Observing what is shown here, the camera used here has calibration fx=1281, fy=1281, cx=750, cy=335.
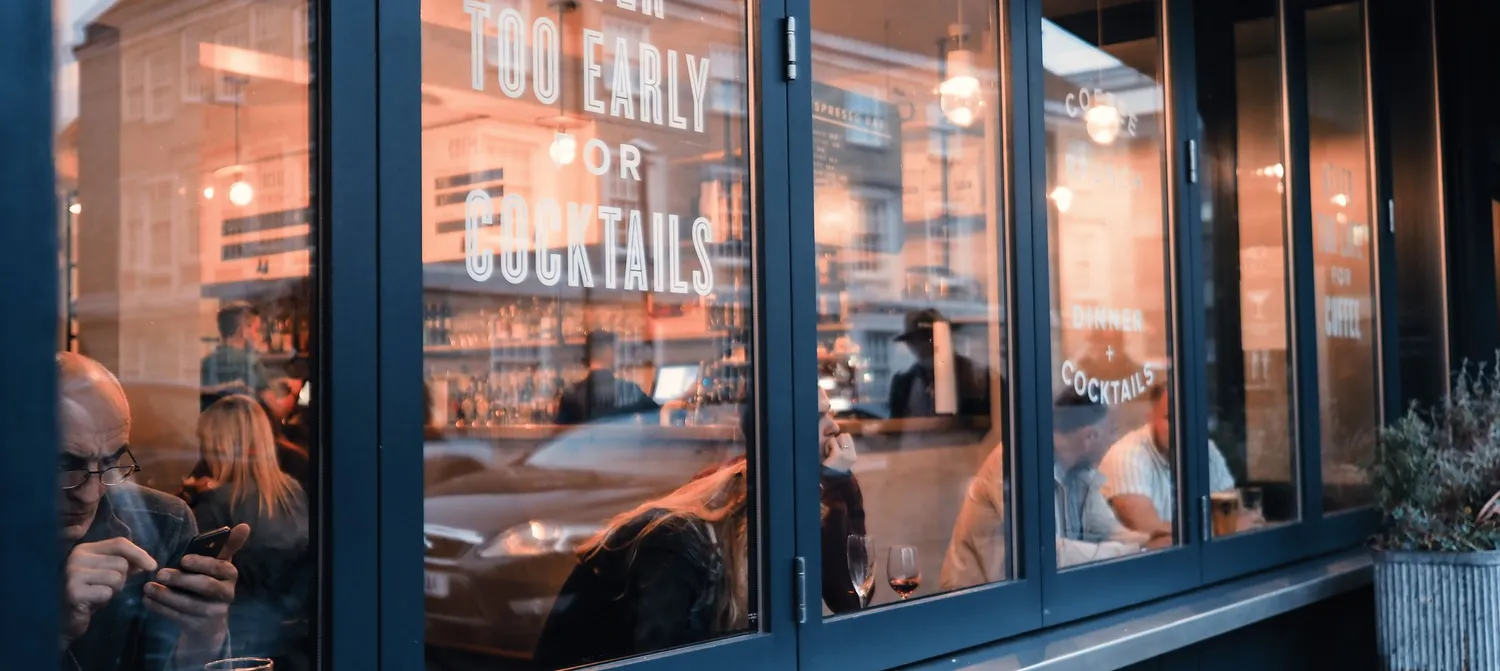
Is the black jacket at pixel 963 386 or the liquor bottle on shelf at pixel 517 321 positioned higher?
the liquor bottle on shelf at pixel 517 321

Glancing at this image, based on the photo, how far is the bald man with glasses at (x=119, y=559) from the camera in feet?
4.89

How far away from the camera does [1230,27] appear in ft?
12.8

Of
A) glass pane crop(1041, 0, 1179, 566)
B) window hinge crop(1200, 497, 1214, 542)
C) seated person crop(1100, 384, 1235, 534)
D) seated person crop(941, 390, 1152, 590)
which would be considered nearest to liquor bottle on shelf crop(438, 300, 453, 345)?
seated person crop(941, 390, 1152, 590)

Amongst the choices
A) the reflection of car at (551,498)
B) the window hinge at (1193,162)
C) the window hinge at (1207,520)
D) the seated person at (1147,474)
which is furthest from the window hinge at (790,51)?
the window hinge at (1207,520)

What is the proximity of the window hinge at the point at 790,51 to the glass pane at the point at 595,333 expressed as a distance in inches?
3.6

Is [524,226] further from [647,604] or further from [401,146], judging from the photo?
[647,604]

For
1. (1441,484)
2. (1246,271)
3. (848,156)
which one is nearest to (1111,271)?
(1246,271)

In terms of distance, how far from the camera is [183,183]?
6.18ft

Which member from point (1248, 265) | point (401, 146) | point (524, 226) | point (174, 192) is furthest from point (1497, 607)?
point (174, 192)

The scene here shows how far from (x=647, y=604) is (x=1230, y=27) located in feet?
9.09

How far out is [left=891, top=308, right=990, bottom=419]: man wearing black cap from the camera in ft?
9.95

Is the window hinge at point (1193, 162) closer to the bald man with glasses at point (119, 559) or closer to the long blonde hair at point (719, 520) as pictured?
the long blonde hair at point (719, 520)

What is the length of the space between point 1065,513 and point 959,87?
3.47ft

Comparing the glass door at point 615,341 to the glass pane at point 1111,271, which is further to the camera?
the glass pane at point 1111,271
